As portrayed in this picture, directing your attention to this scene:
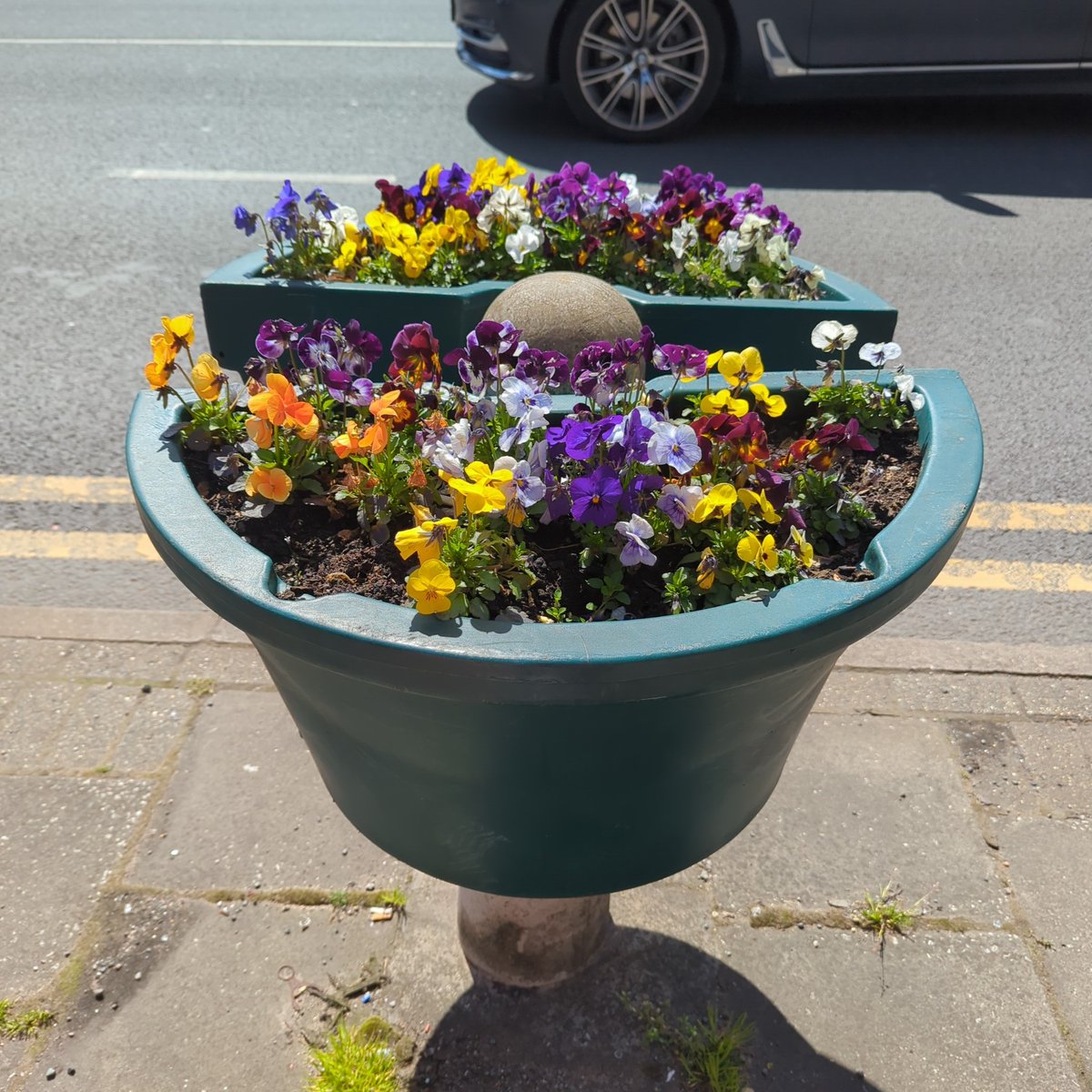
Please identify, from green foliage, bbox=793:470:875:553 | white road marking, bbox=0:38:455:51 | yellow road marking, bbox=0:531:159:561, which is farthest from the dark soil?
white road marking, bbox=0:38:455:51

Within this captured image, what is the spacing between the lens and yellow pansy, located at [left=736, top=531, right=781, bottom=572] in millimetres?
1367

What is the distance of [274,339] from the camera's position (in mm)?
1693

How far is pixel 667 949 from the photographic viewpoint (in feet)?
6.88

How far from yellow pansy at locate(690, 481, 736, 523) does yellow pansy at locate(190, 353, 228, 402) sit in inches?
30.0

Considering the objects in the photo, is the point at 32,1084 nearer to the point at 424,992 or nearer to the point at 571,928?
the point at 424,992

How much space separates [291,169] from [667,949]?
5561 mm

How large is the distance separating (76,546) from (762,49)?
5.15 meters

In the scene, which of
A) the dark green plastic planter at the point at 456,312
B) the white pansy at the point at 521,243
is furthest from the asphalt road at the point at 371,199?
the white pansy at the point at 521,243

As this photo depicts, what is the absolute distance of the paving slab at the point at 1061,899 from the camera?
2.02 meters

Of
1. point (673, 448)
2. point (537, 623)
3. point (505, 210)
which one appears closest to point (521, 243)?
point (505, 210)

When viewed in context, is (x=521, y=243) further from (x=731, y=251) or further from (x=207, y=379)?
(x=207, y=379)

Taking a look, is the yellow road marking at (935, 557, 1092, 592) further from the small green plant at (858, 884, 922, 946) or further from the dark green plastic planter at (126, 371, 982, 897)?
the dark green plastic planter at (126, 371, 982, 897)

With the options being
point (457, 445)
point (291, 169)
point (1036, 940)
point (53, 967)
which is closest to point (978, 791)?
point (1036, 940)

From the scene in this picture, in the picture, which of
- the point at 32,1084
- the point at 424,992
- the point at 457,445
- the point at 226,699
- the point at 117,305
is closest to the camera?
the point at 457,445
